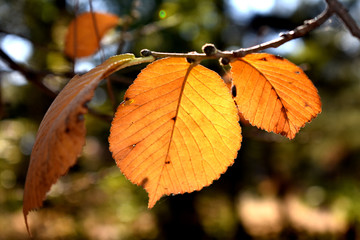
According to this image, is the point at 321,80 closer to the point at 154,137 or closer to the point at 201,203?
the point at 201,203

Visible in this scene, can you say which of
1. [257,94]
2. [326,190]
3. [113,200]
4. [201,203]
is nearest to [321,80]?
[326,190]

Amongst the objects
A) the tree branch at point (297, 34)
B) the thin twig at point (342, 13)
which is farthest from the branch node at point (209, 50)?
the thin twig at point (342, 13)

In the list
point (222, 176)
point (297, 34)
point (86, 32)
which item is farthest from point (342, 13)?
point (222, 176)

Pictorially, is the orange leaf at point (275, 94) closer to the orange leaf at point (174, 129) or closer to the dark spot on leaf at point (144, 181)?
the orange leaf at point (174, 129)

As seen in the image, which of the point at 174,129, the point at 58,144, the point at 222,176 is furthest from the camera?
the point at 222,176

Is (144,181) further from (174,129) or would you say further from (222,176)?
(222,176)

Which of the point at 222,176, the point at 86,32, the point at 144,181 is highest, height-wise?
the point at 144,181
